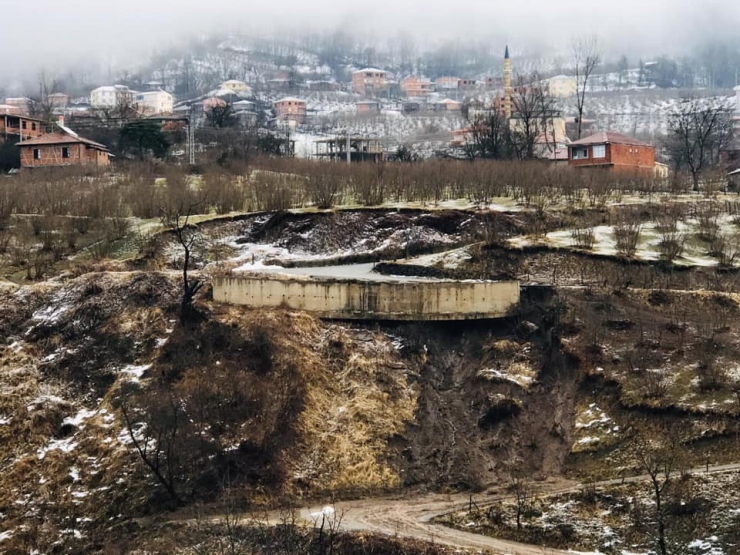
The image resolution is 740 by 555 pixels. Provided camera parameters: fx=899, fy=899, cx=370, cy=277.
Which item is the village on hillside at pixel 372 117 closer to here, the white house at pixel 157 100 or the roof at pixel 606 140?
the roof at pixel 606 140

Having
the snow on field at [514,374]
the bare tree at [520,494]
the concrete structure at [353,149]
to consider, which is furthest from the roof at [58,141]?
the bare tree at [520,494]

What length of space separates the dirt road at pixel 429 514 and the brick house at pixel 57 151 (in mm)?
41862

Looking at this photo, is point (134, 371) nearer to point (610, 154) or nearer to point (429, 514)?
point (429, 514)

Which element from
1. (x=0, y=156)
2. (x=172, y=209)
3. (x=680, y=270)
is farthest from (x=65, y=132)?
(x=680, y=270)

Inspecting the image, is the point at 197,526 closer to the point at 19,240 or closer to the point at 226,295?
the point at 226,295

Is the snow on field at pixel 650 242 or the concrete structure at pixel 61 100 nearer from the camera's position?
the snow on field at pixel 650 242

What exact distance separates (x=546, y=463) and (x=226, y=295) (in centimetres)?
1206

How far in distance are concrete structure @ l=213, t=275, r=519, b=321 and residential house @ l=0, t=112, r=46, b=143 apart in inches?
1757

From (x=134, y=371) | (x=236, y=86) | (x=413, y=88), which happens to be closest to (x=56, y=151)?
(x=134, y=371)

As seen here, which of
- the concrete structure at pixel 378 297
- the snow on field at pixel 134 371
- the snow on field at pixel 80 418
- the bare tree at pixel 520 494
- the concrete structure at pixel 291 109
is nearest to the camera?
the bare tree at pixel 520 494

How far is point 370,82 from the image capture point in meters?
169

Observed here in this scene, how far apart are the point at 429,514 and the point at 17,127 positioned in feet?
193

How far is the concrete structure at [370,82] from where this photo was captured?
168625mm

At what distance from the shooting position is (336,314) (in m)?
29.6
